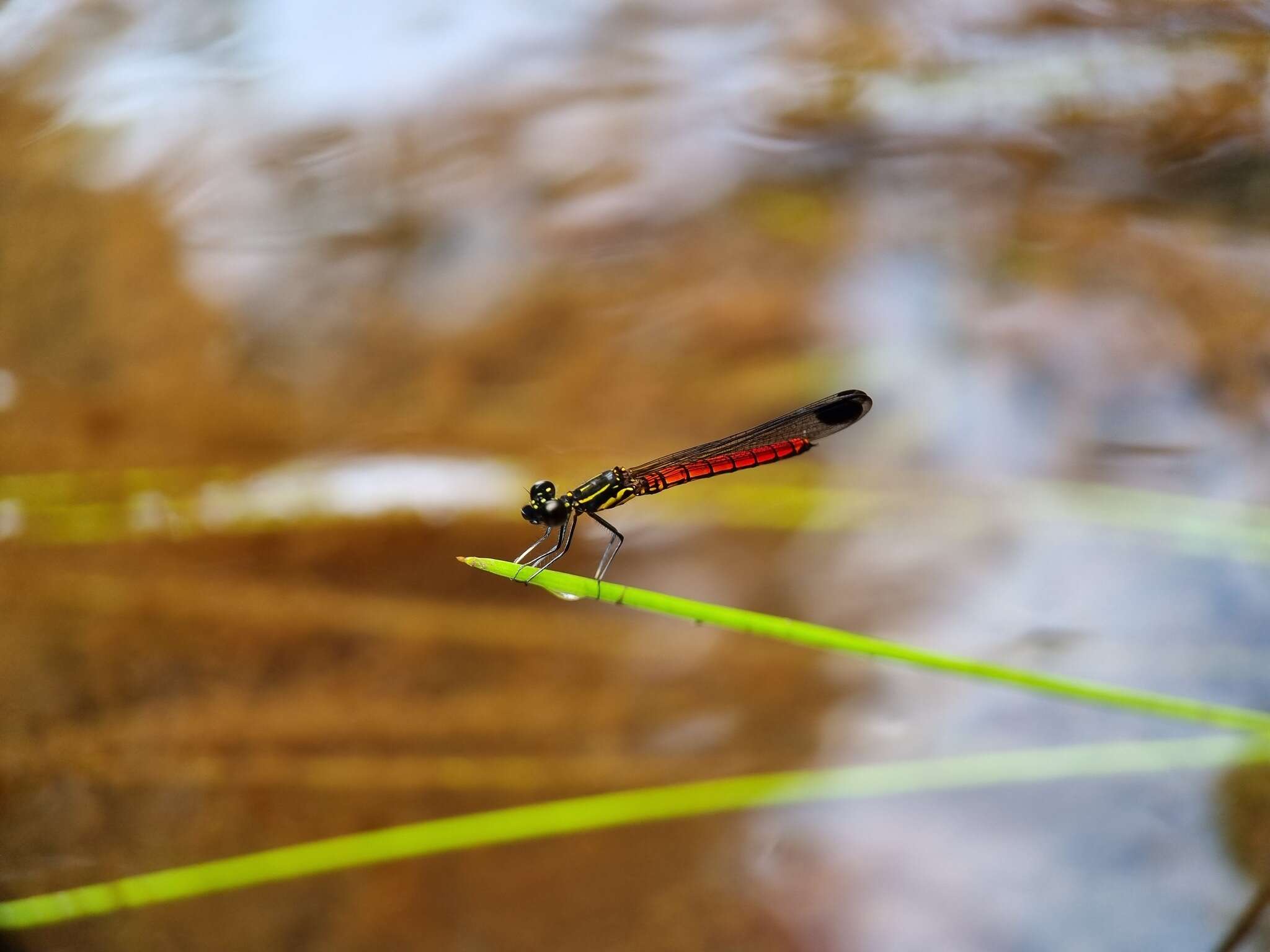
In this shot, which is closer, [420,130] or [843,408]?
[843,408]

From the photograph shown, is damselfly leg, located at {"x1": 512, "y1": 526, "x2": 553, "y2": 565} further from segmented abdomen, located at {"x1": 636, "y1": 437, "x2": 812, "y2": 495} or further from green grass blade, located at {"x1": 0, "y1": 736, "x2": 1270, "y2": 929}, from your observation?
green grass blade, located at {"x1": 0, "y1": 736, "x2": 1270, "y2": 929}

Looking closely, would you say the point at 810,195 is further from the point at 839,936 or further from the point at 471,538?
the point at 839,936

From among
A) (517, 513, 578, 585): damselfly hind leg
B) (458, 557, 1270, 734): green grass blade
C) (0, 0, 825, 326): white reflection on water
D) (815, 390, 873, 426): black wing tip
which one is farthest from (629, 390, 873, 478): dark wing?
(0, 0, 825, 326): white reflection on water

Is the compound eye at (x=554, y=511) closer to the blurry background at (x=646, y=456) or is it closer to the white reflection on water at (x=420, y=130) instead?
the blurry background at (x=646, y=456)

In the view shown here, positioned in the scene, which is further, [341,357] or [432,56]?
[432,56]

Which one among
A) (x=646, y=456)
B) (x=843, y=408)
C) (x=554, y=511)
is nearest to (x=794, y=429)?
(x=843, y=408)

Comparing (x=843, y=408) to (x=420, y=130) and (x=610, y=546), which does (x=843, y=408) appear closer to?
(x=610, y=546)

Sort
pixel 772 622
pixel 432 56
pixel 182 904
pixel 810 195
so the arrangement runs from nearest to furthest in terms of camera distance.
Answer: pixel 772 622 → pixel 182 904 → pixel 810 195 → pixel 432 56

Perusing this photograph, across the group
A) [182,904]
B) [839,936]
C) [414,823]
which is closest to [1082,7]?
[839,936]
